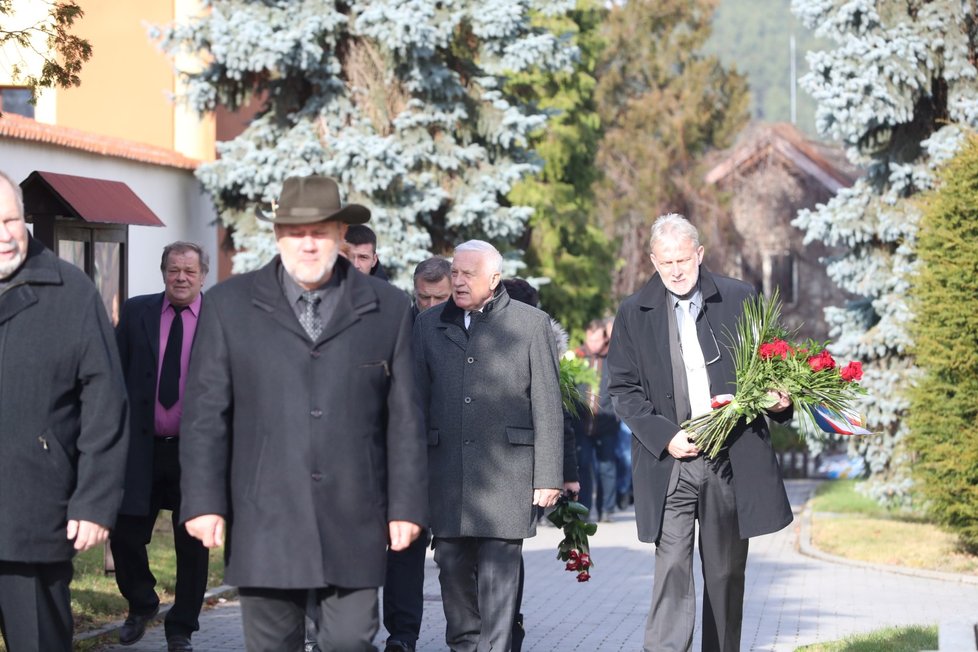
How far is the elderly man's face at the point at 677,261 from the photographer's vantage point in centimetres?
730

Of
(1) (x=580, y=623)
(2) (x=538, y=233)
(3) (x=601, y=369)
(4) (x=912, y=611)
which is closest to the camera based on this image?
(1) (x=580, y=623)

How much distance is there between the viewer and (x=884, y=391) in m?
17.2

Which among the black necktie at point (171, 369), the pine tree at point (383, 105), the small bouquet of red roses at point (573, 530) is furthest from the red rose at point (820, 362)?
the pine tree at point (383, 105)

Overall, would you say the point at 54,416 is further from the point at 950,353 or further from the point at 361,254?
the point at 950,353

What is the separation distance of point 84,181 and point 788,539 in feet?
26.9

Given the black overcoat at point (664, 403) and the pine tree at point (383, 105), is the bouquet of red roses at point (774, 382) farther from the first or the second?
the pine tree at point (383, 105)

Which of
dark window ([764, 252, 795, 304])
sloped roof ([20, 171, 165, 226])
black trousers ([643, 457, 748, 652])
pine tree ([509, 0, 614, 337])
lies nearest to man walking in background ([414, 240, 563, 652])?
black trousers ([643, 457, 748, 652])

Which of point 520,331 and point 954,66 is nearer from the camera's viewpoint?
point 520,331

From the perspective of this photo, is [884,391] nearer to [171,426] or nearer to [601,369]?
[601,369]

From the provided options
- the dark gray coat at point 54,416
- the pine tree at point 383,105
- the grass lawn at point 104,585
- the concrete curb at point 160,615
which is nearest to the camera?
the dark gray coat at point 54,416

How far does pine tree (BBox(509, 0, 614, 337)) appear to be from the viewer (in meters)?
32.5

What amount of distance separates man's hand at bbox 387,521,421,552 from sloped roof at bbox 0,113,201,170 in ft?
26.4

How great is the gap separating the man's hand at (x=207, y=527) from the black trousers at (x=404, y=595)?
294 cm

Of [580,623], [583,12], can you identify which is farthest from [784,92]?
[580,623]
